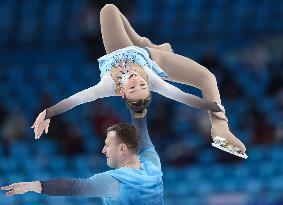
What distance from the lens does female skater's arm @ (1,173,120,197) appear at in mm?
6281

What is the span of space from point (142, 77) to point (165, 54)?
0.67m

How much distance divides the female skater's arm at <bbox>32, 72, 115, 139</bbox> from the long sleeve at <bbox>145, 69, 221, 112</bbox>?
0.33m

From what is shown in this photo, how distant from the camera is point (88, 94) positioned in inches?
286

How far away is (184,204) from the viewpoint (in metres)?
11.9

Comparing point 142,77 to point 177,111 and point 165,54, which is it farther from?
point 177,111

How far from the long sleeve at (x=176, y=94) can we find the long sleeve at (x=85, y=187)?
0.97m

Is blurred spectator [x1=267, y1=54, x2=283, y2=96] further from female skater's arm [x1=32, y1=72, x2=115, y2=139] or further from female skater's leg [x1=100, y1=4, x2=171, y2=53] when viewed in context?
female skater's arm [x1=32, y1=72, x2=115, y2=139]

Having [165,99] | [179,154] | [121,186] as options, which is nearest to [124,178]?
[121,186]

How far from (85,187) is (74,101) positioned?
2.91 ft

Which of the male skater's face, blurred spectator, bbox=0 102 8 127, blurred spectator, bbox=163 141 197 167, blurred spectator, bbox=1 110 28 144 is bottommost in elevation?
the male skater's face

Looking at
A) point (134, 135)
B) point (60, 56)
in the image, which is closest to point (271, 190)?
point (60, 56)

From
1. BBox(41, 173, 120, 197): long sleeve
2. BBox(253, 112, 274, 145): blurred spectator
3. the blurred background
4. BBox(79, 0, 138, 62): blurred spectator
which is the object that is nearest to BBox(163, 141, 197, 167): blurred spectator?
the blurred background

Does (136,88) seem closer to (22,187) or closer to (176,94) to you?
(176,94)

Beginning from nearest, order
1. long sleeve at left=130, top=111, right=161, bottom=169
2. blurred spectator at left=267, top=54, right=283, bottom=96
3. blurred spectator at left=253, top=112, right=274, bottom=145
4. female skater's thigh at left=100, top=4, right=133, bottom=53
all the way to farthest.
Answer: long sleeve at left=130, top=111, right=161, bottom=169
female skater's thigh at left=100, top=4, right=133, bottom=53
blurred spectator at left=253, top=112, right=274, bottom=145
blurred spectator at left=267, top=54, right=283, bottom=96
